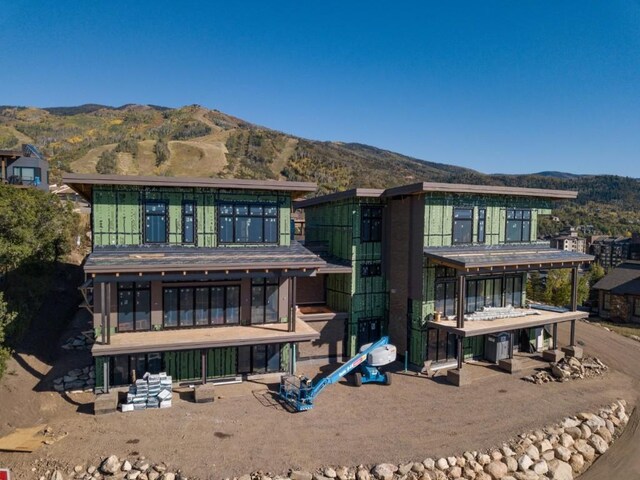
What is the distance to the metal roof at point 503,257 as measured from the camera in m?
17.8

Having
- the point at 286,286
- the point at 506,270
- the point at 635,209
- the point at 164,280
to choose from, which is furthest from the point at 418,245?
the point at 635,209

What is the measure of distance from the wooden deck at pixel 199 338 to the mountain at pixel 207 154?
5057 centimetres

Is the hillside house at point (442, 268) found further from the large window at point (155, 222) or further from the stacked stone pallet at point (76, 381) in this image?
the stacked stone pallet at point (76, 381)

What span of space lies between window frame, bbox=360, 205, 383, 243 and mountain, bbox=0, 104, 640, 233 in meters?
50.4

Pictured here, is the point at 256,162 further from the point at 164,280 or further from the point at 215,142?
the point at 164,280

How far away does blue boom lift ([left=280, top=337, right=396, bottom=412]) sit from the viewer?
15.3 meters

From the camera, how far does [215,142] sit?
99.9 metres

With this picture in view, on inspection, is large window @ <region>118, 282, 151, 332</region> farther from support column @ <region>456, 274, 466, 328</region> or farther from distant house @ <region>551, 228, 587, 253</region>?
distant house @ <region>551, 228, 587, 253</region>

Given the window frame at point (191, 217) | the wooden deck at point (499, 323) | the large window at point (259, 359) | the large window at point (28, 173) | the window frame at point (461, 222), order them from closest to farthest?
the window frame at point (191, 217)
the large window at point (259, 359)
the wooden deck at point (499, 323)
the window frame at point (461, 222)
the large window at point (28, 173)

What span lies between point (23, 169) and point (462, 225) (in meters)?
40.7

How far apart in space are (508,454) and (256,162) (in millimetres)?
81899

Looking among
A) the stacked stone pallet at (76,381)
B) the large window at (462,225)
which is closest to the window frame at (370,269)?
the large window at (462,225)

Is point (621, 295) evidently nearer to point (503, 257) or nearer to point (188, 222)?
point (503, 257)

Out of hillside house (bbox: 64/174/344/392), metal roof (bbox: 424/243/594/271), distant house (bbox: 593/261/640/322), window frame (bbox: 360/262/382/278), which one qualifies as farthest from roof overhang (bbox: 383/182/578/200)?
distant house (bbox: 593/261/640/322)
